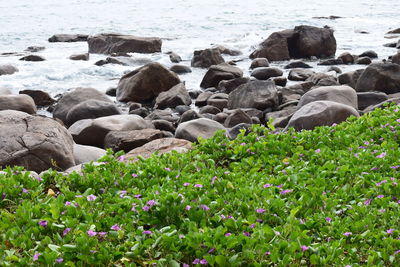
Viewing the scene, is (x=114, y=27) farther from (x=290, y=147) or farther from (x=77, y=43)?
(x=290, y=147)

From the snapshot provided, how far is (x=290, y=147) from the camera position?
16.6 feet

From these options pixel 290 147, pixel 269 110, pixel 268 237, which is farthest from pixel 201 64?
pixel 268 237

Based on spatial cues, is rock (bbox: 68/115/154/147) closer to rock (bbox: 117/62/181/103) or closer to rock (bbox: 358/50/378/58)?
rock (bbox: 117/62/181/103)

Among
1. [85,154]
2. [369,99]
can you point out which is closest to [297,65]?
[369,99]

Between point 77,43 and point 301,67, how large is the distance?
8.73 meters

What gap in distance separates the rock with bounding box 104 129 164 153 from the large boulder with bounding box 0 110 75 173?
47.9 inches

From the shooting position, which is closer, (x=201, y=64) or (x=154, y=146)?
(x=154, y=146)

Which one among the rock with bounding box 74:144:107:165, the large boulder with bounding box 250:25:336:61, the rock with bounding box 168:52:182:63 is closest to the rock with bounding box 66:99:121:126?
the rock with bounding box 74:144:107:165

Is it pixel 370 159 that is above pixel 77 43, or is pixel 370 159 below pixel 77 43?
above

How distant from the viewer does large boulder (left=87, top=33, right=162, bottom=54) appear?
1856cm

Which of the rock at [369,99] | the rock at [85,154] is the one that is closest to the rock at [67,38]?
the rock at [369,99]

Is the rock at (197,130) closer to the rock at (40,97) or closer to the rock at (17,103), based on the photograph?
the rock at (17,103)

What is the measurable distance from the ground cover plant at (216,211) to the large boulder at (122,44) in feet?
46.2

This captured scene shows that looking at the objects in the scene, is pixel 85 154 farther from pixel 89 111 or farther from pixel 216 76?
pixel 216 76
